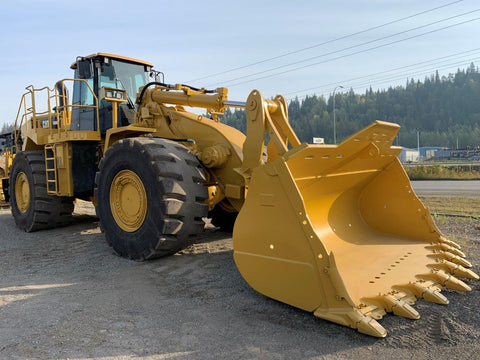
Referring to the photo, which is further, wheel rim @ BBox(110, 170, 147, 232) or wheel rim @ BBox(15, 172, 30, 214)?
wheel rim @ BBox(15, 172, 30, 214)

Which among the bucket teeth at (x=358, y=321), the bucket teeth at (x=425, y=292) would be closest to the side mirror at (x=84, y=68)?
the bucket teeth at (x=358, y=321)

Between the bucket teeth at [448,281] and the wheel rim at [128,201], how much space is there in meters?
3.39

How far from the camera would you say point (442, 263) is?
14.1 ft

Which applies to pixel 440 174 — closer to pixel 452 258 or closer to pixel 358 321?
pixel 452 258

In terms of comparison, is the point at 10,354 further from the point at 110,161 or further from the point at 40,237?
the point at 40,237

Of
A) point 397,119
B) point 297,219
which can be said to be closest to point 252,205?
point 297,219

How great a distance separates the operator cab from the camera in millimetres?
7195

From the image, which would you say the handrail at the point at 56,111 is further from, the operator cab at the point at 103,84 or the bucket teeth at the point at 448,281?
the bucket teeth at the point at 448,281

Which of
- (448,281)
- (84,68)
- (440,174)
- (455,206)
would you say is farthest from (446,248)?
(440,174)

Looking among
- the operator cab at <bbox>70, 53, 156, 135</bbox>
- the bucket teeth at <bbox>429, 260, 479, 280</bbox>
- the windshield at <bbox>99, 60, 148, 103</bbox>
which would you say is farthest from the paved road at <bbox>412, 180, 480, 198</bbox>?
the operator cab at <bbox>70, 53, 156, 135</bbox>

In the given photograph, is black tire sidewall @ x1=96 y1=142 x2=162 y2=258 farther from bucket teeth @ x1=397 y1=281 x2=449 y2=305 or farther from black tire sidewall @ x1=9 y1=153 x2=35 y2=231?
black tire sidewall @ x1=9 y1=153 x2=35 y2=231

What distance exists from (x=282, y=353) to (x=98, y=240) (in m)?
4.89

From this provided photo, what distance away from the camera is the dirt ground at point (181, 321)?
9.82ft

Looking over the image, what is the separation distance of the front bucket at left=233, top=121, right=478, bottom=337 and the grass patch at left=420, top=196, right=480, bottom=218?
403 cm
